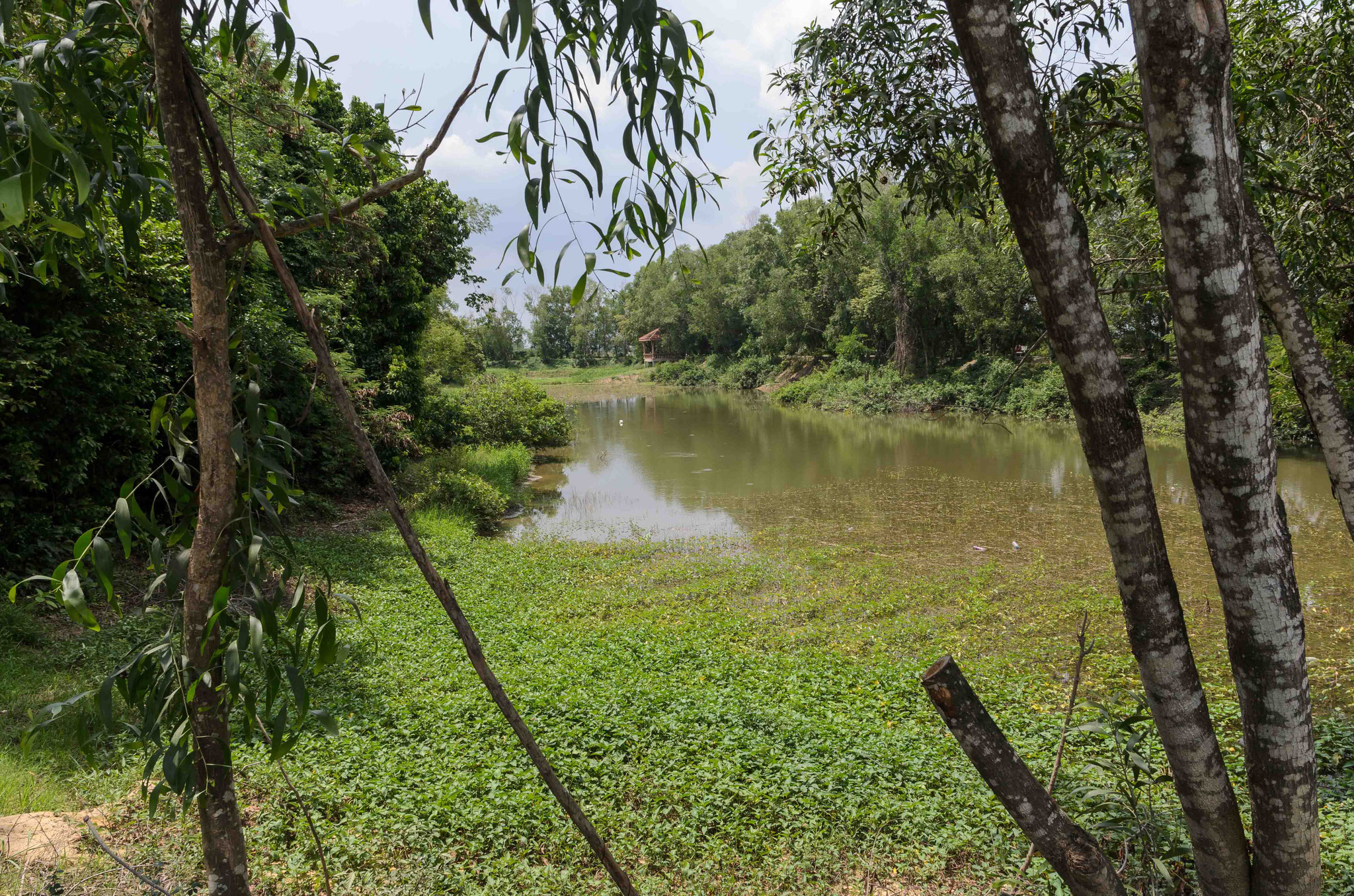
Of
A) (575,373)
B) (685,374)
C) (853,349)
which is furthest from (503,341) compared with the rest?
(853,349)

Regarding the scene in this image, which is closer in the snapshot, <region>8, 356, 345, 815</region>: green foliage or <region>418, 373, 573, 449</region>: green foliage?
<region>8, 356, 345, 815</region>: green foliage

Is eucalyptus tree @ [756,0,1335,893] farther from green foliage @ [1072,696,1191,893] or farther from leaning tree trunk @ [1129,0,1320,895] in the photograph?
green foliage @ [1072,696,1191,893]

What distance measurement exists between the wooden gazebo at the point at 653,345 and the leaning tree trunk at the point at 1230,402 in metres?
59.3

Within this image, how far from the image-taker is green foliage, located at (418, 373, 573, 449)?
16016 millimetres

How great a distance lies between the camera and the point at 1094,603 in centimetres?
807

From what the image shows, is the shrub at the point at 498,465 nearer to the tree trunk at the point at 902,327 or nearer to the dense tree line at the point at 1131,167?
the dense tree line at the point at 1131,167

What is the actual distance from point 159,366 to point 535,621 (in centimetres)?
471

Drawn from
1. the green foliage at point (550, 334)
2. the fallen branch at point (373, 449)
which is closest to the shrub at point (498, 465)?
the fallen branch at point (373, 449)

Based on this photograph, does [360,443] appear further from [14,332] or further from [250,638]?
[14,332]

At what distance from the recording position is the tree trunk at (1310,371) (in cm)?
278

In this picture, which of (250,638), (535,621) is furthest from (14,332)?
(250,638)

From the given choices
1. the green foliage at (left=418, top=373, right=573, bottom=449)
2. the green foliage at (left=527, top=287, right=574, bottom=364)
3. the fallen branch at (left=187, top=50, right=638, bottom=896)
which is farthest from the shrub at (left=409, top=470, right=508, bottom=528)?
the green foliage at (left=527, top=287, right=574, bottom=364)

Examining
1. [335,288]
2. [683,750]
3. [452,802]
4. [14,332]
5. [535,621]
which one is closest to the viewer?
[452,802]

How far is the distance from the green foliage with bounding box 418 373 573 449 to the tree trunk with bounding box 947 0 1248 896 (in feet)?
48.7
